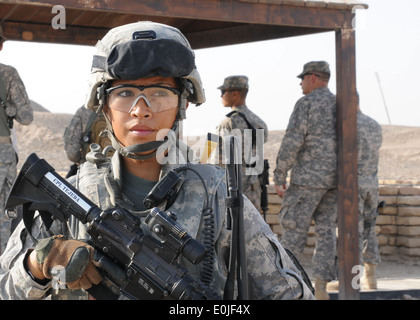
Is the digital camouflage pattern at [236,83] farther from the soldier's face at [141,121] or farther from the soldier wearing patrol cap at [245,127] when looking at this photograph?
the soldier's face at [141,121]

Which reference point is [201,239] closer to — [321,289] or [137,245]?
[137,245]

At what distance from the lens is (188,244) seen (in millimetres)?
1964

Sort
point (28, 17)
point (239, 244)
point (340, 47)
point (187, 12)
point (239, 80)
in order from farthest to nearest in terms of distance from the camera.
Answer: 1. point (239, 80)
2. point (28, 17)
3. point (340, 47)
4. point (187, 12)
5. point (239, 244)

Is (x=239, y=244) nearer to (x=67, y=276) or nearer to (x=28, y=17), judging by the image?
(x=67, y=276)

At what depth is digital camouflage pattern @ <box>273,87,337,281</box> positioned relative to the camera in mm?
6328

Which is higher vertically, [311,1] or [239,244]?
[311,1]

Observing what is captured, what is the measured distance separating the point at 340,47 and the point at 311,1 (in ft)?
1.61

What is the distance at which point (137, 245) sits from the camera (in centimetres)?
199

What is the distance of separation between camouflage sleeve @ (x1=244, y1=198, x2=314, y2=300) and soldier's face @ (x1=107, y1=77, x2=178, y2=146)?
1.20 ft

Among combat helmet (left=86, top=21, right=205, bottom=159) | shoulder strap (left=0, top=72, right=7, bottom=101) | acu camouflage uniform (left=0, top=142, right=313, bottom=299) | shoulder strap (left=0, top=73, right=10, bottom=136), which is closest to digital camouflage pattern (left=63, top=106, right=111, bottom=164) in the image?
shoulder strap (left=0, top=73, right=10, bottom=136)

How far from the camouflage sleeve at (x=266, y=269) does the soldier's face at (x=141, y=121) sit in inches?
14.4

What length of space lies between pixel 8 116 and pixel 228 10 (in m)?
2.35

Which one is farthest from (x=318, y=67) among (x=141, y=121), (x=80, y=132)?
(x=141, y=121)
